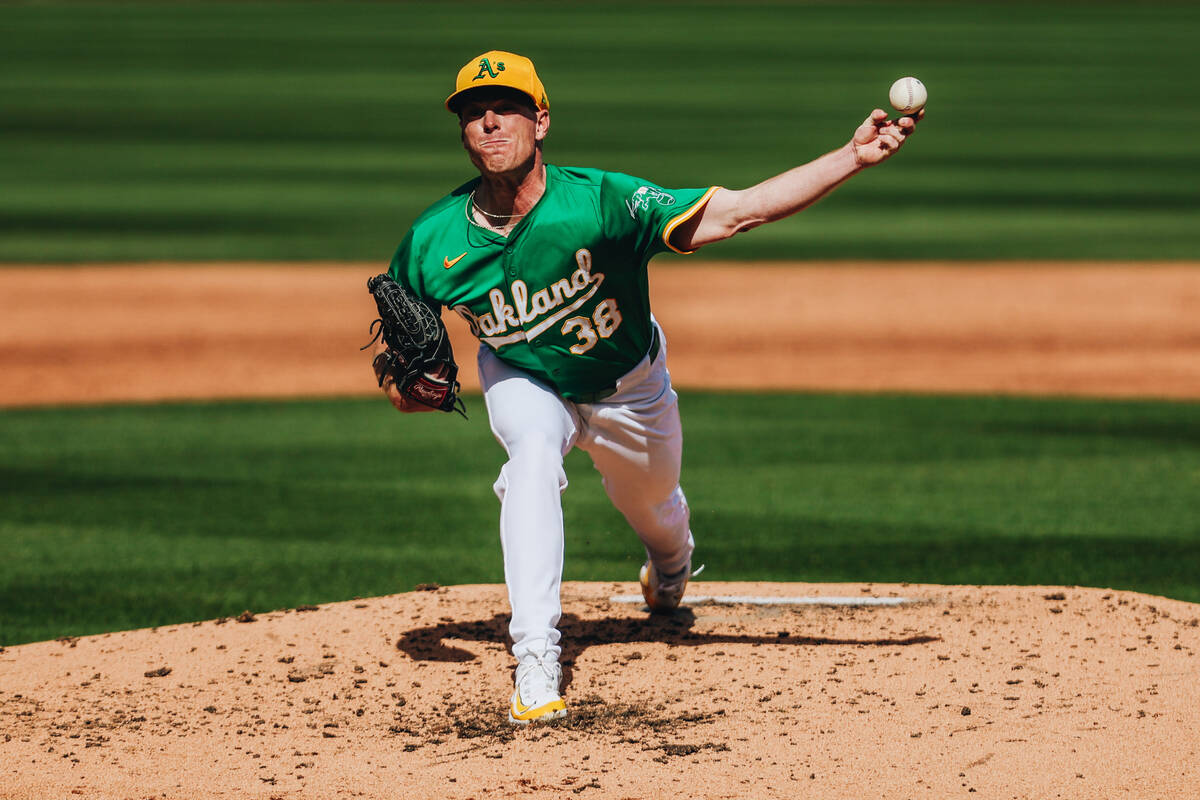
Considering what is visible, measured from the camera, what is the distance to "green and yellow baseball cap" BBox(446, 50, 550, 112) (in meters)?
4.32

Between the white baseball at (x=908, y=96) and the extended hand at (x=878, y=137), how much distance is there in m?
0.03

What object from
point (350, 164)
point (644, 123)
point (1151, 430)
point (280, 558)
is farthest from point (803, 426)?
point (644, 123)

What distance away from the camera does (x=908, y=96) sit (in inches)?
160

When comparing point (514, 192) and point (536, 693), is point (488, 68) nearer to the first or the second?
point (514, 192)

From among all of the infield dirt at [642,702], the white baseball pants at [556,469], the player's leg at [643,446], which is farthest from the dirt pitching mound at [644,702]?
the player's leg at [643,446]

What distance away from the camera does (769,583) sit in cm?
573

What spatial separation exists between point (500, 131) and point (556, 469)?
96 cm

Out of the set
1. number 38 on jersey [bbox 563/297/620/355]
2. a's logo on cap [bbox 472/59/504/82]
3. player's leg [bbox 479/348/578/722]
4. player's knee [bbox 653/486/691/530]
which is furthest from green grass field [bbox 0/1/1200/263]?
player's leg [bbox 479/348/578/722]

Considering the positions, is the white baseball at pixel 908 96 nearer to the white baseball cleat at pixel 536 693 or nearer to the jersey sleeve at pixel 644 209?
the jersey sleeve at pixel 644 209

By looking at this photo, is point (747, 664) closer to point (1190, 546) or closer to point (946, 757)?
point (946, 757)

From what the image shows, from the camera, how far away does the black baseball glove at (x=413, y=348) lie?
4.40 meters

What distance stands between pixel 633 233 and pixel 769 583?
1853 mm

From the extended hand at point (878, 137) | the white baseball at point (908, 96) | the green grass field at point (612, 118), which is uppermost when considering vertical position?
the green grass field at point (612, 118)

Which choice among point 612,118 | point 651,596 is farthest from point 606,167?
point 651,596
